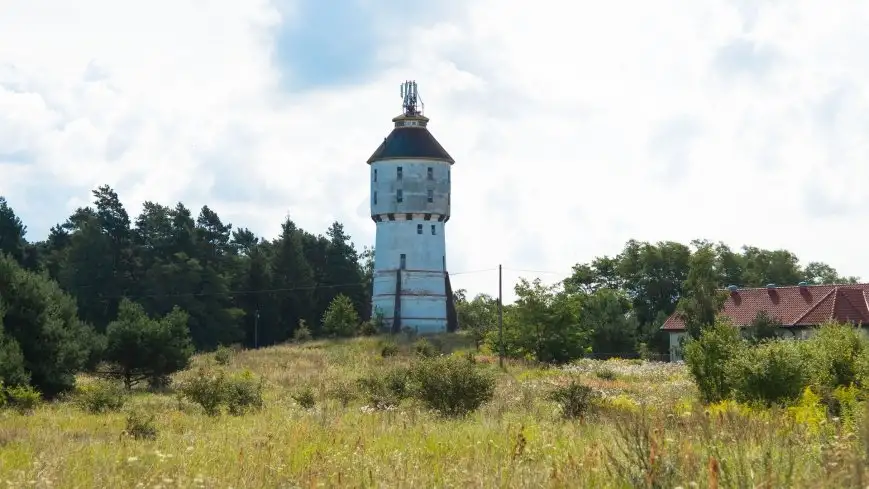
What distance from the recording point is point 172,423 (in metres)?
17.8

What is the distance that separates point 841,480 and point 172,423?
13.5m

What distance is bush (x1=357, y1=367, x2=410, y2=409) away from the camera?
21266mm

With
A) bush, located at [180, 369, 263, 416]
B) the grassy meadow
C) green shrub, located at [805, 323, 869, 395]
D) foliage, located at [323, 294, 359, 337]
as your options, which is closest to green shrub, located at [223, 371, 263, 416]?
bush, located at [180, 369, 263, 416]

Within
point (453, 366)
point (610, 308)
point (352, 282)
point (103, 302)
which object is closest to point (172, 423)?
point (453, 366)

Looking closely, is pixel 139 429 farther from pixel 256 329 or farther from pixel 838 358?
pixel 256 329

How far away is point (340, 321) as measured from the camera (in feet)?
231

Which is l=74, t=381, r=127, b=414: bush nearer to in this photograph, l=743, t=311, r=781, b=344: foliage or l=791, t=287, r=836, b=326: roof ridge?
l=743, t=311, r=781, b=344: foliage

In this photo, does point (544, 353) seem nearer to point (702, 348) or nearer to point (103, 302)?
point (702, 348)

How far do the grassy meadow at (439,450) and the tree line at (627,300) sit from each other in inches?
1378

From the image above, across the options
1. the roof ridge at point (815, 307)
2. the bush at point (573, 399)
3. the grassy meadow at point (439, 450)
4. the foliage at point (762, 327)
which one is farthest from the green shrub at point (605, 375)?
the roof ridge at point (815, 307)

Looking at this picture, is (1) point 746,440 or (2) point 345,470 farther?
(1) point 746,440

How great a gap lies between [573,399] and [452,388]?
7.45ft

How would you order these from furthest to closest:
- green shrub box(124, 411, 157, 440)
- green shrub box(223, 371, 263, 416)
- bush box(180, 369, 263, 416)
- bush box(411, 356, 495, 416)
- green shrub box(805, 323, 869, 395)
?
green shrub box(805, 323, 869, 395)
bush box(180, 369, 263, 416)
green shrub box(223, 371, 263, 416)
bush box(411, 356, 495, 416)
green shrub box(124, 411, 157, 440)

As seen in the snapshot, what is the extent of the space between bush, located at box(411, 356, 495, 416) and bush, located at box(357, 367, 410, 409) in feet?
3.41
